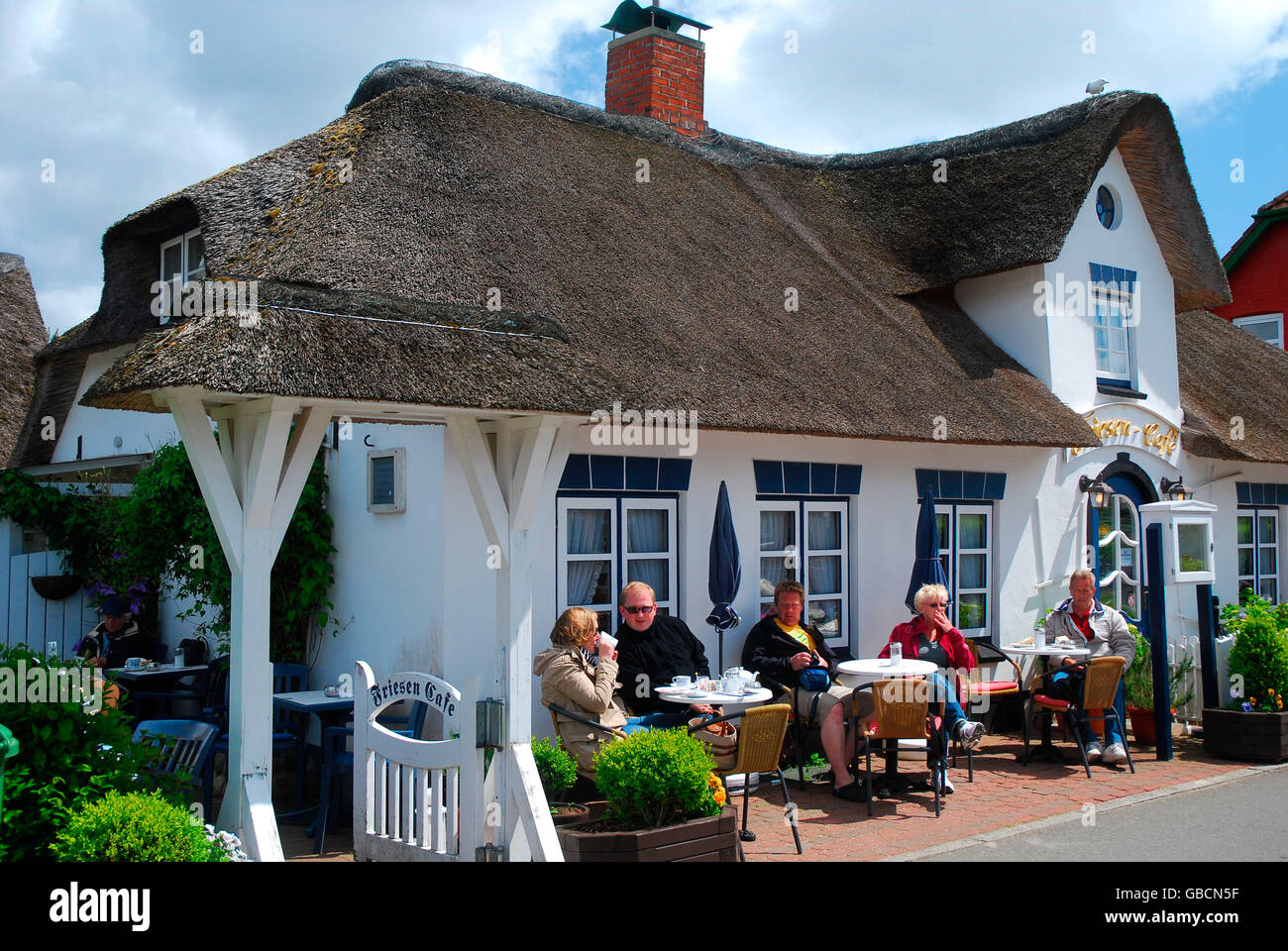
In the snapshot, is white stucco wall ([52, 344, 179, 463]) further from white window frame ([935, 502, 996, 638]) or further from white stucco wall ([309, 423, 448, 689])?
white window frame ([935, 502, 996, 638])

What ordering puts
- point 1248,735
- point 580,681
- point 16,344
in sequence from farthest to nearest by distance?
1. point 16,344
2. point 1248,735
3. point 580,681

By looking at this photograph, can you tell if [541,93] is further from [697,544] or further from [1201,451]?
[1201,451]

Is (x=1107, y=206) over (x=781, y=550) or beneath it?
over

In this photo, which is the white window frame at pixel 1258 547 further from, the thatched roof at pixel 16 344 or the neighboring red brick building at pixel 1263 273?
the thatched roof at pixel 16 344

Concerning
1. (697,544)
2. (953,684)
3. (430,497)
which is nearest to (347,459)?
(430,497)

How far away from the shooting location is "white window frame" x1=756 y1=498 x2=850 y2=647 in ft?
30.2

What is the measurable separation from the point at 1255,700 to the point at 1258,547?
18.9ft

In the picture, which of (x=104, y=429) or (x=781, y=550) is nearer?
(x=781, y=550)

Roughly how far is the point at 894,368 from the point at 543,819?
6.06 m

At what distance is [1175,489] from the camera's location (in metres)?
11.7

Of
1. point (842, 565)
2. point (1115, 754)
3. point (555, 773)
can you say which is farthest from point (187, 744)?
point (1115, 754)

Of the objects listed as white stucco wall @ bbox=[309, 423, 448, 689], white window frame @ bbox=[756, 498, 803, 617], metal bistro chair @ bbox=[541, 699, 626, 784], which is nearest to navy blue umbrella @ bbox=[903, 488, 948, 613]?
white window frame @ bbox=[756, 498, 803, 617]

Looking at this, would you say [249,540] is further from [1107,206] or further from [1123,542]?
[1107,206]

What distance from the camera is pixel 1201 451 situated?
1270cm
